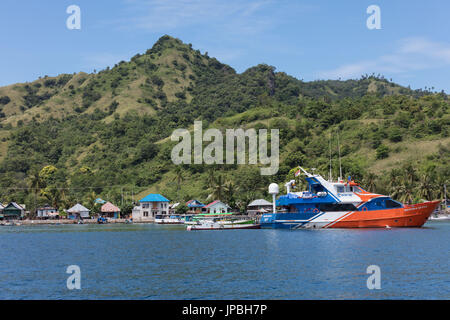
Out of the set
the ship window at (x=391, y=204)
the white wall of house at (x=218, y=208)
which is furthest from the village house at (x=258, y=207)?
the ship window at (x=391, y=204)

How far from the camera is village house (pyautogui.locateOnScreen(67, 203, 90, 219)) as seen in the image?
494 feet

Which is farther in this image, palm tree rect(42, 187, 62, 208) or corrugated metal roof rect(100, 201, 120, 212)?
palm tree rect(42, 187, 62, 208)

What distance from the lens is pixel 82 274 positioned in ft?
129

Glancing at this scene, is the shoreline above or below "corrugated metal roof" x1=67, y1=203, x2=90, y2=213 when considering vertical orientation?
below

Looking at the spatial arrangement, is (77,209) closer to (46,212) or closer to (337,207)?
(46,212)

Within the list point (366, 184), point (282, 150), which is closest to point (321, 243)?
point (366, 184)

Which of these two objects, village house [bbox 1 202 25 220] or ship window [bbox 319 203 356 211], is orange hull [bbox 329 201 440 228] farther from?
village house [bbox 1 202 25 220]

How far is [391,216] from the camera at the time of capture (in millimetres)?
74375

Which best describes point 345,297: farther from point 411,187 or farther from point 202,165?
point 202,165

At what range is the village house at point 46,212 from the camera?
155125 millimetres

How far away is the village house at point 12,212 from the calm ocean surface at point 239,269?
338 feet

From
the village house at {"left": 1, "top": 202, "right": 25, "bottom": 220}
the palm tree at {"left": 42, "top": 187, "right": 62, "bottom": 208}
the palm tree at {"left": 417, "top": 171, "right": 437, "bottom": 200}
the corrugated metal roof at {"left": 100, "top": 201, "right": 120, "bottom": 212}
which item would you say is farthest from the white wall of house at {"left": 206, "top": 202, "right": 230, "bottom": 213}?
the village house at {"left": 1, "top": 202, "right": 25, "bottom": 220}

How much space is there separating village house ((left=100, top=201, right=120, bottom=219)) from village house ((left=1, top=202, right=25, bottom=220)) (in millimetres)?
26232
